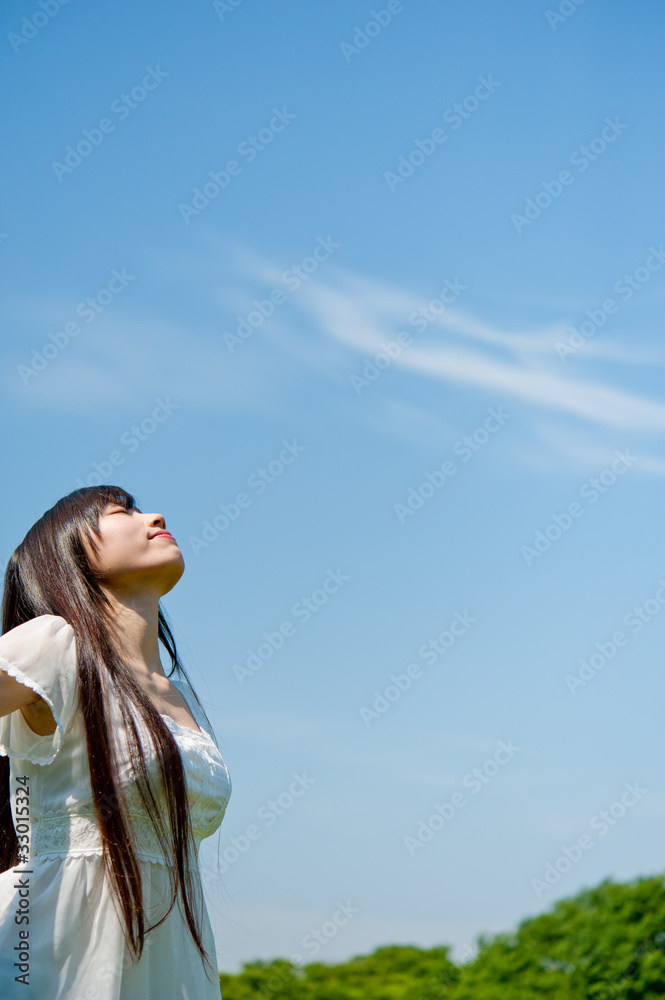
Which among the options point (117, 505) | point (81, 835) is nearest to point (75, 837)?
point (81, 835)

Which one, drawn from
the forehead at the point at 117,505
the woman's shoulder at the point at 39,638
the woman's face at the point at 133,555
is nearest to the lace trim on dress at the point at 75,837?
the woman's shoulder at the point at 39,638

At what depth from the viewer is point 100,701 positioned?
93.2 inches

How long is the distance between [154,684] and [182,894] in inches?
22.2

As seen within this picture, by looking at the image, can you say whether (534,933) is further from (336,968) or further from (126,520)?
(126,520)

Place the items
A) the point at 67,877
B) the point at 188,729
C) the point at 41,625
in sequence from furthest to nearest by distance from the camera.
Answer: the point at 188,729, the point at 41,625, the point at 67,877

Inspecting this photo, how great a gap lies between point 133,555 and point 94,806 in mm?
688

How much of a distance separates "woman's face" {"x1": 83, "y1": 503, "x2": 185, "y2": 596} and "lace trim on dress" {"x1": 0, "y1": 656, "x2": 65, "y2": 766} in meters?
0.46

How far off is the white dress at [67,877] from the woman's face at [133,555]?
243 mm

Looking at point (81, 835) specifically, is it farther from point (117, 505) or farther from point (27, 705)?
point (117, 505)

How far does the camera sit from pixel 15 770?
2.42m

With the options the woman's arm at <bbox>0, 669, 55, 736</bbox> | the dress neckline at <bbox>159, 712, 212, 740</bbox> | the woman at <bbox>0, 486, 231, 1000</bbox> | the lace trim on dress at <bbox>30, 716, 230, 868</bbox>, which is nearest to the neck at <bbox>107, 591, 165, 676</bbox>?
the woman at <bbox>0, 486, 231, 1000</bbox>

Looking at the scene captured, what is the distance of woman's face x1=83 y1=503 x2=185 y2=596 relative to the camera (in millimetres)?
2650

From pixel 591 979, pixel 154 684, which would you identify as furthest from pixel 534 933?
pixel 154 684

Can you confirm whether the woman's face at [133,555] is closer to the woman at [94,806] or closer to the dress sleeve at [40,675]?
the woman at [94,806]
